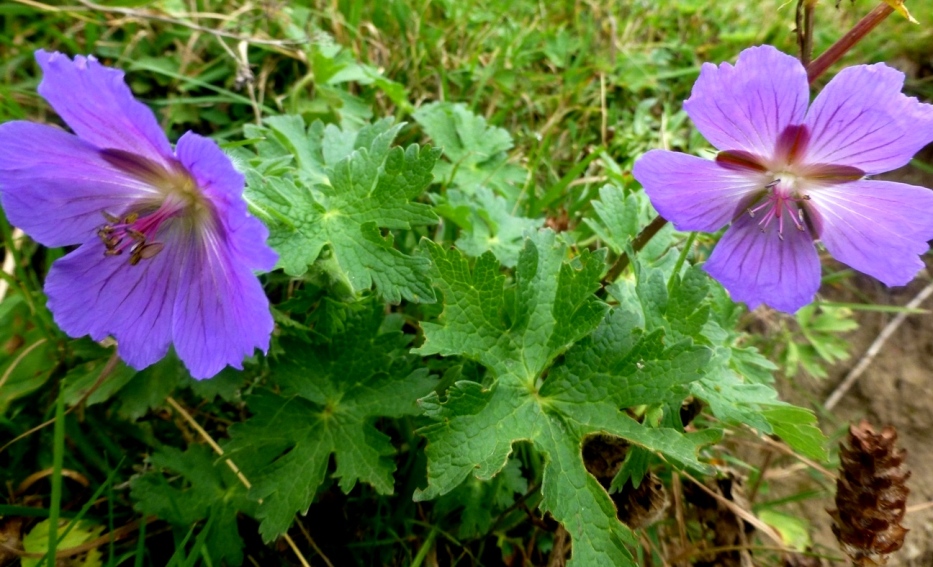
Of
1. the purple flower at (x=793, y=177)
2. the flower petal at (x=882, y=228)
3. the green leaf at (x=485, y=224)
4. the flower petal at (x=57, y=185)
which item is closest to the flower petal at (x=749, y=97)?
the purple flower at (x=793, y=177)

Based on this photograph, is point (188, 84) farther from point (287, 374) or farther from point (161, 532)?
point (161, 532)

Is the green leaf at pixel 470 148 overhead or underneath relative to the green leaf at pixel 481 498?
overhead

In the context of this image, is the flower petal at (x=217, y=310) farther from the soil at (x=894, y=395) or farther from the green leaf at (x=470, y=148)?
the soil at (x=894, y=395)

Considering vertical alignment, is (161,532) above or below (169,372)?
below

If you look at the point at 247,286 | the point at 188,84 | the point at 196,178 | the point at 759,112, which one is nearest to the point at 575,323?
the point at 759,112

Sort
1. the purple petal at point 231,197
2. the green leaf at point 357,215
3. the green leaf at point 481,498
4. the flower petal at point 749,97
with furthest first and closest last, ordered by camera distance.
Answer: the green leaf at point 481,498
the green leaf at point 357,215
the flower petal at point 749,97
the purple petal at point 231,197

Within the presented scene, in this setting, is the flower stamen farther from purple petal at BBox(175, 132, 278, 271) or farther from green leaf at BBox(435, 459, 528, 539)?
green leaf at BBox(435, 459, 528, 539)
